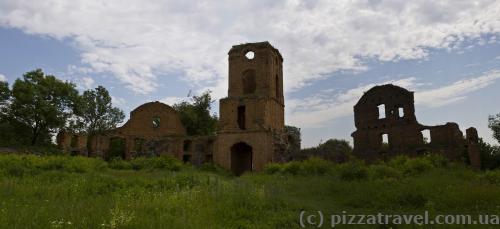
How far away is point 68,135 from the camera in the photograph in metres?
31.8

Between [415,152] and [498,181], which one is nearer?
[498,181]

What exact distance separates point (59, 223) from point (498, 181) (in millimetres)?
12593

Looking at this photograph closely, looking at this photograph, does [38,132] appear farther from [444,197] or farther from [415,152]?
[444,197]

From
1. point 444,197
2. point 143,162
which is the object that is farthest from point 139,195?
point 143,162

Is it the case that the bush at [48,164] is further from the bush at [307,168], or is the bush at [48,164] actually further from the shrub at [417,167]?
the shrub at [417,167]

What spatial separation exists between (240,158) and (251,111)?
387 cm

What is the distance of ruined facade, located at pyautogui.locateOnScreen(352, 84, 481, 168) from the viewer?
79.5ft

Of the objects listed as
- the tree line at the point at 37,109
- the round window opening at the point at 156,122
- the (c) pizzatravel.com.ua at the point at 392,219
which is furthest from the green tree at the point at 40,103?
the (c) pizzatravel.com.ua at the point at 392,219

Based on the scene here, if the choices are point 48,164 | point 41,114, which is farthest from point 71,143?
point 48,164

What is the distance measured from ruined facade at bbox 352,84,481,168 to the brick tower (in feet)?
19.9

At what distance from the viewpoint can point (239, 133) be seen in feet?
84.9

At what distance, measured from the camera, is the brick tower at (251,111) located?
2530 cm

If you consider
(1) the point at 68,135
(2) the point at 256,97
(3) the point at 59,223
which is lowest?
(3) the point at 59,223

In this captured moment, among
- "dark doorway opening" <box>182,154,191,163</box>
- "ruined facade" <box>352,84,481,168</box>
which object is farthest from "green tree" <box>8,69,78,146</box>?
"ruined facade" <box>352,84,481,168</box>
